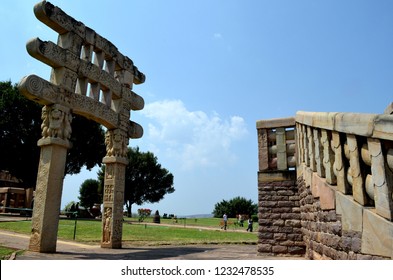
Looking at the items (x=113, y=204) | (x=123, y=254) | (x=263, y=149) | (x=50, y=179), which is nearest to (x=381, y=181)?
(x=263, y=149)

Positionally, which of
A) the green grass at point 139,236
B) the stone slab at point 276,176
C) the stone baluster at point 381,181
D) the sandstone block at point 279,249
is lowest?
the green grass at point 139,236

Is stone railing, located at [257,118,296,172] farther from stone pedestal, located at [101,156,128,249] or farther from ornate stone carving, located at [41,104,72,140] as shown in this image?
ornate stone carving, located at [41,104,72,140]

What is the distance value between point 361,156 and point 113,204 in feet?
25.2

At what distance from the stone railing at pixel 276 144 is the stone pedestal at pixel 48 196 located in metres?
5.20

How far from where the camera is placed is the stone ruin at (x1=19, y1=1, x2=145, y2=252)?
7207 millimetres

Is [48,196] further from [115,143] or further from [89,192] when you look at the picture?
[89,192]

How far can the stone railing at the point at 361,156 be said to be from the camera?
3.15m

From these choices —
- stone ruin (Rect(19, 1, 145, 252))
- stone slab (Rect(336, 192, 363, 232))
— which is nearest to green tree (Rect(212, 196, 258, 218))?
stone ruin (Rect(19, 1, 145, 252))

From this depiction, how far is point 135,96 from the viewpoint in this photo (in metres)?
11.2

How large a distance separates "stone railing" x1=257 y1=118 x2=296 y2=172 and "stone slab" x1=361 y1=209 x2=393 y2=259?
514cm

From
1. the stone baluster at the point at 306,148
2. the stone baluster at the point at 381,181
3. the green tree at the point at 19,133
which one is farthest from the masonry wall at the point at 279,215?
the green tree at the point at 19,133

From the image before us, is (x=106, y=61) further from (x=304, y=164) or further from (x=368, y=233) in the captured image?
(x=368, y=233)

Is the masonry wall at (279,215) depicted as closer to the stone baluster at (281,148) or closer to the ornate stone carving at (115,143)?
the stone baluster at (281,148)

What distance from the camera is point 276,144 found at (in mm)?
8852
